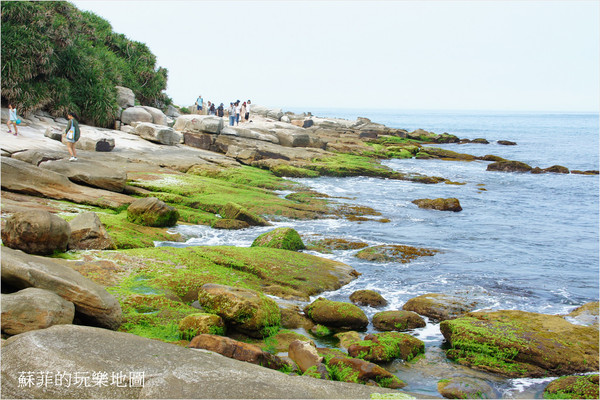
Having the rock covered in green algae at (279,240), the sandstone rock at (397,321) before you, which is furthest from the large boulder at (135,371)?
the rock covered in green algae at (279,240)

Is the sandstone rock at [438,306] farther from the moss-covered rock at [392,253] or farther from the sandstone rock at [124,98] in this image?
the sandstone rock at [124,98]

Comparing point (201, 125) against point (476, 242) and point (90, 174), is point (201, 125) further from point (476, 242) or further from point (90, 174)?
point (476, 242)

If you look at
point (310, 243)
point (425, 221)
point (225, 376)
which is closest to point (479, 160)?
point (425, 221)

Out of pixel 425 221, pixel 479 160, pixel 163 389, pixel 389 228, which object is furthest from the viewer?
pixel 479 160

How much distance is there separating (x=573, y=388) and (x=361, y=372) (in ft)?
13.3

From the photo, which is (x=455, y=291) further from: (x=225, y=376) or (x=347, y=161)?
(x=347, y=161)

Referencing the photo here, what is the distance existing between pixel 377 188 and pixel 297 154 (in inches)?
415

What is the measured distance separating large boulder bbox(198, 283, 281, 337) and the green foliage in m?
27.1

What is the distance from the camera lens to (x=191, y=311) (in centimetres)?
1091

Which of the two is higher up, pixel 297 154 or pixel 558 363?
pixel 297 154

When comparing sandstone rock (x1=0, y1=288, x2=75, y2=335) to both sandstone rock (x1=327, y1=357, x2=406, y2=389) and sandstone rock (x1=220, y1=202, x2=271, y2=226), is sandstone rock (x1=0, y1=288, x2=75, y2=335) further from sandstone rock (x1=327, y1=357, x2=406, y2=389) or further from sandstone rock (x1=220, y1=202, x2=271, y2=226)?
sandstone rock (x1=220, y1=202, x2=271, y2=226)

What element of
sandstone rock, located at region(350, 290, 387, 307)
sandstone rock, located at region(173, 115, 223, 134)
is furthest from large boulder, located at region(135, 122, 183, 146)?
sandstone rock, located at region(350, 290, 387, 307)

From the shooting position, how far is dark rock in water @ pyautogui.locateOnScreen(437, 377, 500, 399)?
9.12 metres

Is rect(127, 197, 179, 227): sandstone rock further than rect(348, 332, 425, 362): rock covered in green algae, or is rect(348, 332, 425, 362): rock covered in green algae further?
rect(127, 197, 179, 227): sandstone rock
